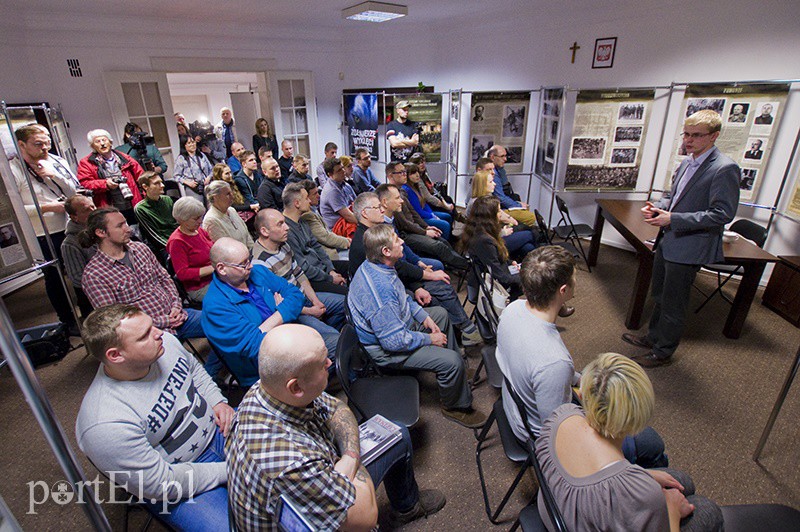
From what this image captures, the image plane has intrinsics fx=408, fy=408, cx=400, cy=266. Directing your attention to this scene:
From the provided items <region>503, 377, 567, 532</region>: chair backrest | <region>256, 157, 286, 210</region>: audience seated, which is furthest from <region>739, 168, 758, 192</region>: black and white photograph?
<region>256, 157, 286, 210</region>: audience seated

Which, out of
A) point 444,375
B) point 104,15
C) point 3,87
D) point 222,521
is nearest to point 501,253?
point 444,375

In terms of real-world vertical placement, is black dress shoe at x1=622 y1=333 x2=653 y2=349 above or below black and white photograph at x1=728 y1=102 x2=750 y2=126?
below

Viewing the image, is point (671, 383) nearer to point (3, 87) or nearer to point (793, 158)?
point (793, 158)

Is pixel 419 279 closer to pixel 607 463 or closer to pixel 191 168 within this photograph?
pixel 607 463

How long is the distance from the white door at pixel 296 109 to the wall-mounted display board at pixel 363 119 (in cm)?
69

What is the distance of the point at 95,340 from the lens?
4.81ft

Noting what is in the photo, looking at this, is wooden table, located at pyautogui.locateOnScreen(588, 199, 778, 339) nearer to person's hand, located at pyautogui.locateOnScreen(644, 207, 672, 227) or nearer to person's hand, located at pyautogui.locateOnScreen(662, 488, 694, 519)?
person's hand, located at pyautogui.locateOnScreen(644, 207, 672, 227)

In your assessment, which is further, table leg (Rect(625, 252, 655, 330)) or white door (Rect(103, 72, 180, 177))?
white door (Rect(103, 72, 180, 177))

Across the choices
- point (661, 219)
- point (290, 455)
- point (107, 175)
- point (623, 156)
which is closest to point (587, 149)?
point (623, 156)

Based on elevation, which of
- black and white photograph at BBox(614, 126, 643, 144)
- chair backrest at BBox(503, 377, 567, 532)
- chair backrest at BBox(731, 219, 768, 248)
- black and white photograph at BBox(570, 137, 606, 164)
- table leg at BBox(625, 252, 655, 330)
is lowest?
table leg at BBox(625, 252, 655, 330)

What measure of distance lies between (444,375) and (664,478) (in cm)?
115

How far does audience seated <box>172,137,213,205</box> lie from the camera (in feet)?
18.4

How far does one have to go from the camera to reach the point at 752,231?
384cm

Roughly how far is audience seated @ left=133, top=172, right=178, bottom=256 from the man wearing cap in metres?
3.61
